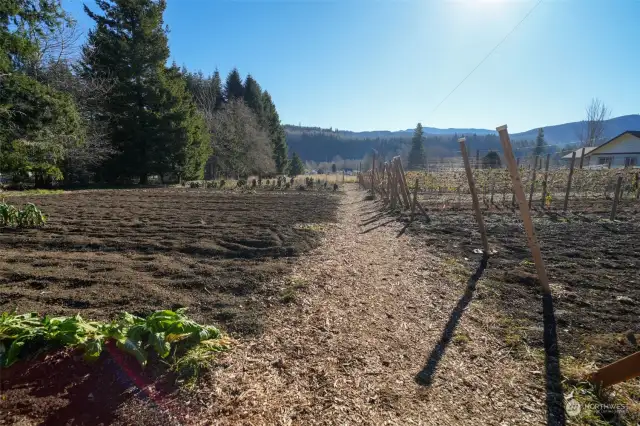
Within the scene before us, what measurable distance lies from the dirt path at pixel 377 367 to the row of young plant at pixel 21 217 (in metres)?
6.90

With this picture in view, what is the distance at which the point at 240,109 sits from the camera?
3884 centimetres

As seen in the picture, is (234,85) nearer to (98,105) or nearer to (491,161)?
(98,105)

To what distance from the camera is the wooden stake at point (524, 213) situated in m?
3.98

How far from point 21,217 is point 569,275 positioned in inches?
Result: 424

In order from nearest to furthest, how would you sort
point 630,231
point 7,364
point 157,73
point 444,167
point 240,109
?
1. point 7,364
2. point 630,231
3. point 157,73
4. point 444,167
5. point 240,109

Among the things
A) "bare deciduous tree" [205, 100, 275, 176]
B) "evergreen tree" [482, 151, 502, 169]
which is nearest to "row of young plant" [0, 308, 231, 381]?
"evergreen tree" [482, 151, 502, 169]

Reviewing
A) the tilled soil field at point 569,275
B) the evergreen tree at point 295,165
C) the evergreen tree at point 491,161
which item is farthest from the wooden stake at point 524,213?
the evergreen tree at point 295,165

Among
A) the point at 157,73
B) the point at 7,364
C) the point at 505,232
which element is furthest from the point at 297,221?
the point at 157,73

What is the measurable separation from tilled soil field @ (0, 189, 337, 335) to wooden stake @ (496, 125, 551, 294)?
316cm

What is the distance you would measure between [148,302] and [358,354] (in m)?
2.32

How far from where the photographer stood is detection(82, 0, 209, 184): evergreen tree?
2345 cm

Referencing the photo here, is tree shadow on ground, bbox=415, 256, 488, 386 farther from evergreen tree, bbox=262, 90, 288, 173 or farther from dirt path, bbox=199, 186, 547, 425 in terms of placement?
evergreen tree, bbox=262, 90, 288, 173

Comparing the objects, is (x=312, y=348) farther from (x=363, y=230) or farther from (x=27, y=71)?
(x=27, y=71)

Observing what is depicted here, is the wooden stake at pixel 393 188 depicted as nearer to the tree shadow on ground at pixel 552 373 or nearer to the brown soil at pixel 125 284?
the brown soil at pixel 125 284
